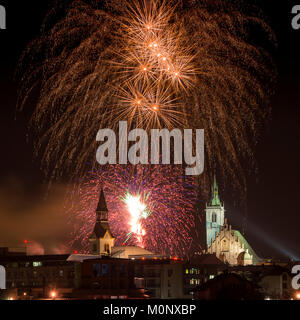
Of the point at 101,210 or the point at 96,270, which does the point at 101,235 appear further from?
the point at 96,270

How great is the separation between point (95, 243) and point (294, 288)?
5365cm

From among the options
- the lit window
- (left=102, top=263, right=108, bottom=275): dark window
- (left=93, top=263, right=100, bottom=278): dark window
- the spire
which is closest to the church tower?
the spire

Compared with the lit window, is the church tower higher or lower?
higher

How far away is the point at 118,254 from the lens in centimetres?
15850

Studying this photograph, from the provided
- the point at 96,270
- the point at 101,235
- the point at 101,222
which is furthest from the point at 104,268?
the point at 101,222

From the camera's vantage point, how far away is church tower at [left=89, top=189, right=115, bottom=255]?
526 feet

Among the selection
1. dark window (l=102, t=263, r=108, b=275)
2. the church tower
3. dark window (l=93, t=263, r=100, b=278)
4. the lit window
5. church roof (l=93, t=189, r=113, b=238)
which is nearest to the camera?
dark window (l=102, t=263, r=108, b=275)

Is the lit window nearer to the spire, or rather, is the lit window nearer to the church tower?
the church tower

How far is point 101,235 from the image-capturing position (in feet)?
526

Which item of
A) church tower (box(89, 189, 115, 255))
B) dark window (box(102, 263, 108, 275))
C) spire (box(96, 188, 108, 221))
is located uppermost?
spire (box(96, 188, 108, 221))

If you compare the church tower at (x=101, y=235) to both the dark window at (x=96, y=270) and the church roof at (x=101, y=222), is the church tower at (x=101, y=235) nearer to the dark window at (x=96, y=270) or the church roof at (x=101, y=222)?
the church roof at (x=101, y=222)

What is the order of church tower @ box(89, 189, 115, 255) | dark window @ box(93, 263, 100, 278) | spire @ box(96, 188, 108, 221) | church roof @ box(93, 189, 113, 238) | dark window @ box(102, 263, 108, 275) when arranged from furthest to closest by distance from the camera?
1. church tower @ box(89, 189, 115, 255)
2. church roof @ box(93, 189, 113, 238)
3. spire @ box(96, 188, 108, 221)
4. dark window @ box(93, 263, 100, 278)
5. dark window @ box(102, 263, 108, 275)
